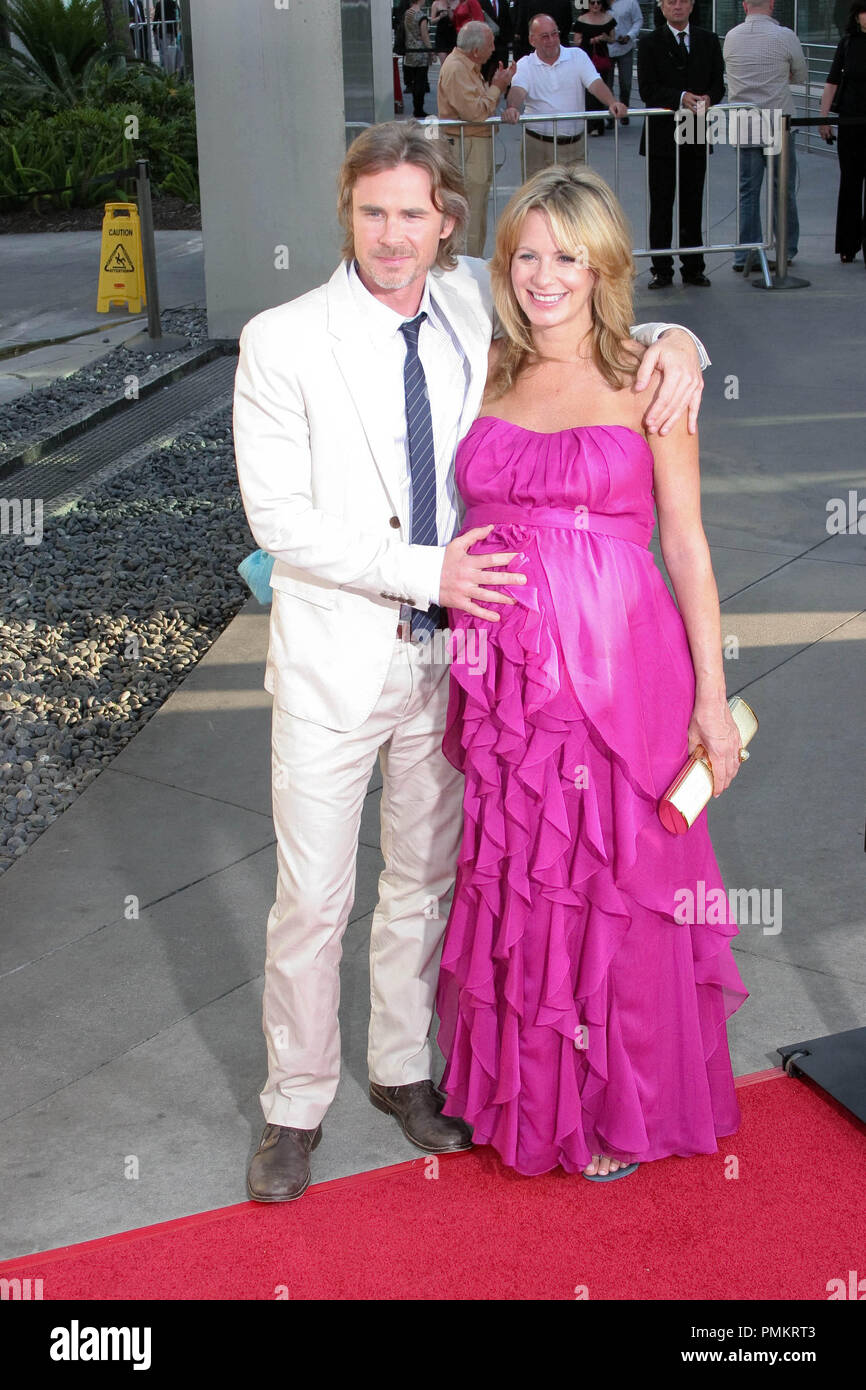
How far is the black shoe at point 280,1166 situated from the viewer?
3395 mm

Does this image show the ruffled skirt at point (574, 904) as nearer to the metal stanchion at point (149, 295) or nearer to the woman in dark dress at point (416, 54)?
the metal stanchion at point (149, 295)

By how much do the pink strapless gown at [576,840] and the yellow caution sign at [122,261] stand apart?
992 cm

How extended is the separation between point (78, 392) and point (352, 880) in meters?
8.06

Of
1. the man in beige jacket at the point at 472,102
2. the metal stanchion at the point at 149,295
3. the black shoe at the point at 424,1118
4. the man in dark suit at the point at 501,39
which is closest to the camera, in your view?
the black shoe at the point at 424,1118

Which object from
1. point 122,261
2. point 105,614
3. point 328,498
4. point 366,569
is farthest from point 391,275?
point 122,261

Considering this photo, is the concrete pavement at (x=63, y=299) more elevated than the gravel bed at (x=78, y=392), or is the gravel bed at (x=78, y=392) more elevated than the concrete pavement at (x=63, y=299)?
the concrete pavement at (x=63, y=299)

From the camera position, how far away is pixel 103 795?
542 cm

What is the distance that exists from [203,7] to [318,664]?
29.0 feet

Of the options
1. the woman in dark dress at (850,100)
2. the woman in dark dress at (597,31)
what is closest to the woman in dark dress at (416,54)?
the woman in dark dress at (597,31)

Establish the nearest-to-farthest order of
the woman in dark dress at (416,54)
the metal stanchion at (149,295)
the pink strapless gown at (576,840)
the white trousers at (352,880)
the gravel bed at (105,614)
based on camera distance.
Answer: the pink strapless gown at (576,840) < the white trousers at (352,880) < the gravel bed at (105,614) < the metal stanchion at (149,295) < the woman in dark dress at (416,54)

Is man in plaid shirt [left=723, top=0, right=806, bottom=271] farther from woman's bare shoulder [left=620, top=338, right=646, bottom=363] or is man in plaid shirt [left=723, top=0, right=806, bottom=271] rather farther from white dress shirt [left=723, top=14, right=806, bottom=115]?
woman's bare shoulder [left=620, top=338, right=646, bottom=363]

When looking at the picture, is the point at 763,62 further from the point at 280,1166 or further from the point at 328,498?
the point at 280,1166

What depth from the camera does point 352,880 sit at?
337 centimetres
